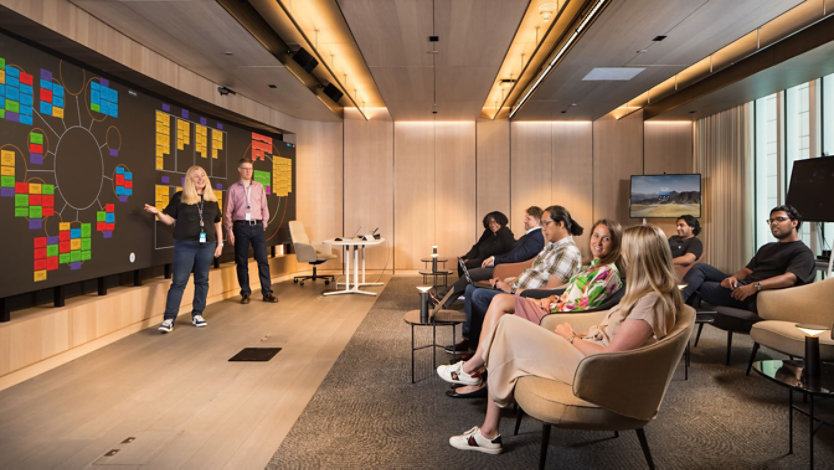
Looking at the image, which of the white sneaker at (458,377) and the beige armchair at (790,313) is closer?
the white sneaker at (458,377)

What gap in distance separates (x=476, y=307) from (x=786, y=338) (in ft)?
6.65

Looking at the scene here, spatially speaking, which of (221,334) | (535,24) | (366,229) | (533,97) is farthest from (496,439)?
(366,229)

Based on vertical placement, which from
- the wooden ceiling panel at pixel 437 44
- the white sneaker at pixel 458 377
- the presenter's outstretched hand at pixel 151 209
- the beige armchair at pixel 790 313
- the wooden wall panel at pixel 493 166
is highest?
the wooden ceiling panel at pixel 437 44

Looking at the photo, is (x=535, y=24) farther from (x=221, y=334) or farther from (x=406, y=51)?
(x=221, y=334)

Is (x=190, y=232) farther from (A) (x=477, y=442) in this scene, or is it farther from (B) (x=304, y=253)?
(A) (x=477, y=442)

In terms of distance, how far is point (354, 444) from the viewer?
2.66 meters

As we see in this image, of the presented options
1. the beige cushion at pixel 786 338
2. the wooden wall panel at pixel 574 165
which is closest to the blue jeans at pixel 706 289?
the beige cushion at pixel 786 338

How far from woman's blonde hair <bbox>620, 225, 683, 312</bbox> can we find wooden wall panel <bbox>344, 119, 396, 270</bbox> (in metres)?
8.35

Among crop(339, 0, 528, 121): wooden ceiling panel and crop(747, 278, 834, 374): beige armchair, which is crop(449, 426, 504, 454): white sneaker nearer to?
crop(747, 278, 834, 374): beige armchair

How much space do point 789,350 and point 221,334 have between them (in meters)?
4.78

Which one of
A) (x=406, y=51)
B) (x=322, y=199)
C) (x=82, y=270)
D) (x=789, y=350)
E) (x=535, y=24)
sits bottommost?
(x=789, y=350)

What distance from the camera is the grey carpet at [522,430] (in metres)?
2.49

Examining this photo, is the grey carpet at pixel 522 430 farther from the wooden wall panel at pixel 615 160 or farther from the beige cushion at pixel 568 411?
the wooden wall panel at pixel 615 160

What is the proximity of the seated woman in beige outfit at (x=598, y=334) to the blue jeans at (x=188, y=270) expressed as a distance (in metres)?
3.85
